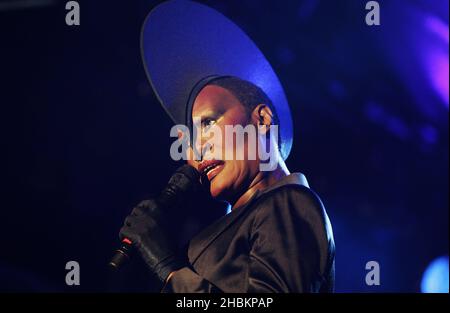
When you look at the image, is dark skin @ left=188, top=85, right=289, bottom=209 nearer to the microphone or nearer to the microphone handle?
the microphone

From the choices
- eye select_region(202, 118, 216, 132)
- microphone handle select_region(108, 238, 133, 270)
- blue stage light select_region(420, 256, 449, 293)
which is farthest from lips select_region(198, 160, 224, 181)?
blue stage light select_region(420, 256, 449, 293)

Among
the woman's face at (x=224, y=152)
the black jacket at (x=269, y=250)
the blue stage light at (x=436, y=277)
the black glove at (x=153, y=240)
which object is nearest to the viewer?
the black jacket at (x=269, y=250)

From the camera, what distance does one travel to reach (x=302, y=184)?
81.4 inches

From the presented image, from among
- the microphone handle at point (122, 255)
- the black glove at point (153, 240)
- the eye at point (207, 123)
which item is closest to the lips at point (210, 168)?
the eye at point (207, 123)

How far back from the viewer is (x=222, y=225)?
206 centimetres

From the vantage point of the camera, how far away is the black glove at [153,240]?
1.96 meters

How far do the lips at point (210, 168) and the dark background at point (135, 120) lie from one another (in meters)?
0.43

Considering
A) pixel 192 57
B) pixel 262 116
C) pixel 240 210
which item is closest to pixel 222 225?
pixel 240 210

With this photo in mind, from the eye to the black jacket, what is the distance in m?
0.32

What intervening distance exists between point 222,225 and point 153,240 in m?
0.23

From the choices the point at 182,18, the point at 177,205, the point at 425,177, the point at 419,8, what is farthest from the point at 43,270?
the point at 419,8

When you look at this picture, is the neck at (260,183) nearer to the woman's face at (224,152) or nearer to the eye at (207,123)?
the woman's face at (224,152)

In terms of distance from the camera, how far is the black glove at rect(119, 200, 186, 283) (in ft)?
6.43
